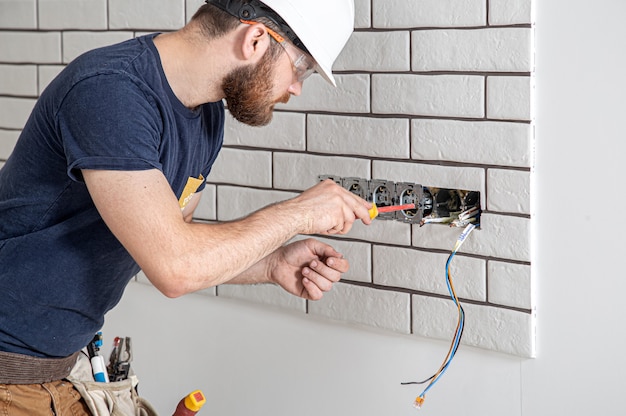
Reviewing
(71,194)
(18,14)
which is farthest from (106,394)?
(18,14)

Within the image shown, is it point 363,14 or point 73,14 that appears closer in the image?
point 363,14

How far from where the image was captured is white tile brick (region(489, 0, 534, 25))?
1.62 meters

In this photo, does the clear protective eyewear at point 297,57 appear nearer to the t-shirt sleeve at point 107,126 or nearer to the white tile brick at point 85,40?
the t-shirt sleeve at point 107,126

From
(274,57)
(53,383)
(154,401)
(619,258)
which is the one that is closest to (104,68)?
(274,57)

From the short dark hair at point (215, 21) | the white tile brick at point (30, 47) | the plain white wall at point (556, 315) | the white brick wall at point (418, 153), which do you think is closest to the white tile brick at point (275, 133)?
the white brick wall at point (418, 153)

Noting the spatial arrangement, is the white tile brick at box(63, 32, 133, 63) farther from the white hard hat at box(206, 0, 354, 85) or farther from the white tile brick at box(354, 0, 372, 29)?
the white hard hat at box(206, 0, 354, 85)

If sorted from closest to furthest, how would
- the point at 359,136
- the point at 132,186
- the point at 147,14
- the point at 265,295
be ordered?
the point at 132,186 < the point at 359,136 < the point at 265,295 < the point at 147,14

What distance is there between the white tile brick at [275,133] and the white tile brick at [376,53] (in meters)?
0.18

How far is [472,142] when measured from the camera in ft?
5.66

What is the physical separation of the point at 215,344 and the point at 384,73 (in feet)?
2.87

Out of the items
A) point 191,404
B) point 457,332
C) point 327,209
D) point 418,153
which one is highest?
point 418,153

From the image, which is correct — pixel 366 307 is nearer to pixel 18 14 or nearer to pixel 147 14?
pixel 147 14

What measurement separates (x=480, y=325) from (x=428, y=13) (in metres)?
0.65

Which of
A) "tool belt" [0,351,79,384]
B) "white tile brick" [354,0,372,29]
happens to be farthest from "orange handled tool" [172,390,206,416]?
"white tile brick" [354,0,372,29]
